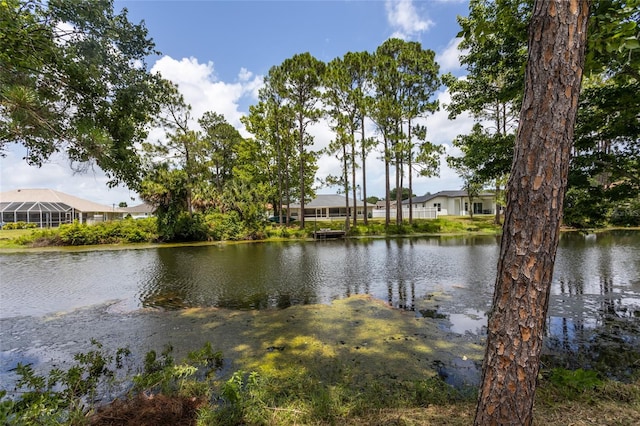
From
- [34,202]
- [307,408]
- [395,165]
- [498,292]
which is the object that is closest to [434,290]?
[307,408]

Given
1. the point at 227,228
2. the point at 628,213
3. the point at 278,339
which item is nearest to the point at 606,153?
the point at 628,213

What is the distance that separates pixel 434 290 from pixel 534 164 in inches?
310

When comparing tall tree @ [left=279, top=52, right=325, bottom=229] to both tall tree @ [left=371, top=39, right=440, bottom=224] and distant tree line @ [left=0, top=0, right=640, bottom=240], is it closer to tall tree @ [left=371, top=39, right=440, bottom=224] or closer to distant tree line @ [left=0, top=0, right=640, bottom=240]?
tall tree @ [left=371, top=39, right=440, bottom=224]

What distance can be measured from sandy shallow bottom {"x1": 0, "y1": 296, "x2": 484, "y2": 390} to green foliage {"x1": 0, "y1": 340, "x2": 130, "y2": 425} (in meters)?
0.56

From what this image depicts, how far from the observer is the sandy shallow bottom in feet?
14.6

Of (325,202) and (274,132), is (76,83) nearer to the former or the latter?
(274,132)

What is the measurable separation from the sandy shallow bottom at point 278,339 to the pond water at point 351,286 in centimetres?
36

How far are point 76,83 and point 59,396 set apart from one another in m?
3.39

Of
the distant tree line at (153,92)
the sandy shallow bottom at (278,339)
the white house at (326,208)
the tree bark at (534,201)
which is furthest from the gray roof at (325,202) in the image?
the tree bark at (534,201)

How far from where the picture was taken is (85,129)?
2.97 meters

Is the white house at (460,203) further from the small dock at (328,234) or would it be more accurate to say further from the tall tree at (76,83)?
the tall tree at (76,83)

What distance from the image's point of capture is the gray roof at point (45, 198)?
32.5m

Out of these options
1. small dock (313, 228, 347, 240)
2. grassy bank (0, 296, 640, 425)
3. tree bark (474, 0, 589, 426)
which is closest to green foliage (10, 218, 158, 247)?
small dock (313, 228, 347, 240)

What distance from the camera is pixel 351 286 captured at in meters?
9.78
